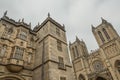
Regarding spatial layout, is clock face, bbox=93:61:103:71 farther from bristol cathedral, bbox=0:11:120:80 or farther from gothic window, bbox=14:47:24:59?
gothic window, bbox=14:47:24:59

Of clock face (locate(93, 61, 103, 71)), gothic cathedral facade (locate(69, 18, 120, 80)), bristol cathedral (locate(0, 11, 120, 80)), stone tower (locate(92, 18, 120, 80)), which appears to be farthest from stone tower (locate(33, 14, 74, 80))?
clock face (locate(93, 61, 103, 71))

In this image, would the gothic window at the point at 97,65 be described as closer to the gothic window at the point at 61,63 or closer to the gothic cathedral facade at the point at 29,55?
the gothic cathedral facade at the point at 29,55

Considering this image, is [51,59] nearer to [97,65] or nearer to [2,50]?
[2,50]

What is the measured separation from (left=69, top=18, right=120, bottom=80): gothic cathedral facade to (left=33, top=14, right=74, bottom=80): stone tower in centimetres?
2235

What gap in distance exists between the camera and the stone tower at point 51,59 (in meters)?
12.8

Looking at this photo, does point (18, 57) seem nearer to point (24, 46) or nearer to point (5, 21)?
point (24, 46)

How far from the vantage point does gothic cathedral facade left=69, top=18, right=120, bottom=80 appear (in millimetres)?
31859

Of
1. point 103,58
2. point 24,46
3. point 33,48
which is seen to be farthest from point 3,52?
point 103,58

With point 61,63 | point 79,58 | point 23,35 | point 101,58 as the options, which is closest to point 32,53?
point 23,35

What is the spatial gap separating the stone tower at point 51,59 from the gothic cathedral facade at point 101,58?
22.3 m

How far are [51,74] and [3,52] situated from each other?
7.30 m

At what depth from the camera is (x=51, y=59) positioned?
13555 millimetres

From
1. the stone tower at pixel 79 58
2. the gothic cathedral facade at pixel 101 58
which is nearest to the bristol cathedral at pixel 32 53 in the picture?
the gothic cathedral facade at pixel 101 58

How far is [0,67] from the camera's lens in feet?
39.3
